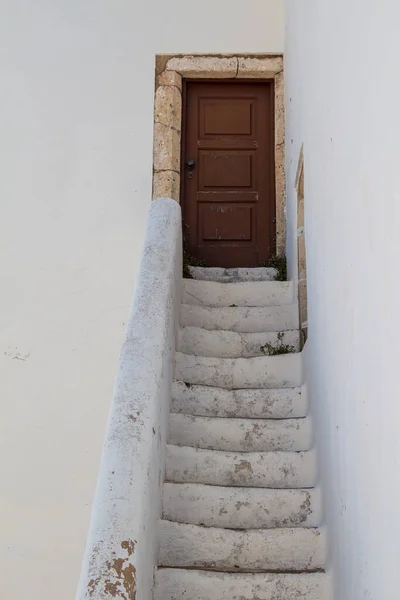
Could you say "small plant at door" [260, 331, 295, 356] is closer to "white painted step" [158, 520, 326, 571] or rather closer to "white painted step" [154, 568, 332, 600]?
"white painted step" [158, 520, 326, 571]

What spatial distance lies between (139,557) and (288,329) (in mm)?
2244

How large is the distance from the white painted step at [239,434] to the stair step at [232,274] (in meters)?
1.60

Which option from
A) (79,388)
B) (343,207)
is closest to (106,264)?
(79,388)

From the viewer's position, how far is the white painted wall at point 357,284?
6.28ft

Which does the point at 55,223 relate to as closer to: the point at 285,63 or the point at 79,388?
the point at 79,388

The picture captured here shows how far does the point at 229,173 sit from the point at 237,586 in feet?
11.9

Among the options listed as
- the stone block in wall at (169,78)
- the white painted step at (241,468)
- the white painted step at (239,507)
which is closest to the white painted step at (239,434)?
the white painted step at (241,468)

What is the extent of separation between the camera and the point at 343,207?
2686 mm

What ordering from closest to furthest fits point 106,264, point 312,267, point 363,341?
point 363,341, point 312,267, point 106,264

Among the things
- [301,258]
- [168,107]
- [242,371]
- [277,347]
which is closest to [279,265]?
[301,258]

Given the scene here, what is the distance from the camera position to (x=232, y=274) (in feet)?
16.7

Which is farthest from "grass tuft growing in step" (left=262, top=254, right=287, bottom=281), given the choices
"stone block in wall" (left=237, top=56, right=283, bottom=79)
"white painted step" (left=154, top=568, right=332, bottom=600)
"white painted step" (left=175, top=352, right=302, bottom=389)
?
"white painted step" (left=154, top=568, right=332, bottom=600)

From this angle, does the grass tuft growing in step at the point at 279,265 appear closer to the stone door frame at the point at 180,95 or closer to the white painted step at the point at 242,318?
the stone door frame at the point at 180,95

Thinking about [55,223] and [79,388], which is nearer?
[79,388]
